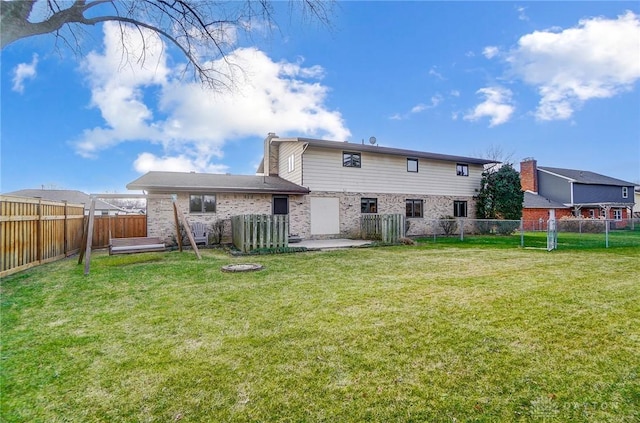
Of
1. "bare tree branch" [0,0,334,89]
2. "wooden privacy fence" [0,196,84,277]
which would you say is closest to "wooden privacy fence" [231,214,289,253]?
"bare tree branch" [0,0,334,89]

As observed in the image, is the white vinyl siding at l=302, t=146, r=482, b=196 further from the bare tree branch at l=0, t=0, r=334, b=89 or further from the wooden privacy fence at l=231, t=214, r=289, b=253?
the bare tree branch at l=0, t=0, r=334, b=89

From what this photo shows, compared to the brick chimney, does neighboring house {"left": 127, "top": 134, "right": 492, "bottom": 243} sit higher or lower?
lower

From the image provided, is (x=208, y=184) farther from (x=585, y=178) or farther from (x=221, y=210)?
(x=585, y=178)

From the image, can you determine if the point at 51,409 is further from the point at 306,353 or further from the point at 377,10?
the point at 377,10

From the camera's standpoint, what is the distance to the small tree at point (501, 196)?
19.0 metres

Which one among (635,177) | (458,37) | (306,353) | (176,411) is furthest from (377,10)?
(635,177)

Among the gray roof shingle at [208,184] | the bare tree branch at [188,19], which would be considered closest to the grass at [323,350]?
the bare tree branch at [188,19]


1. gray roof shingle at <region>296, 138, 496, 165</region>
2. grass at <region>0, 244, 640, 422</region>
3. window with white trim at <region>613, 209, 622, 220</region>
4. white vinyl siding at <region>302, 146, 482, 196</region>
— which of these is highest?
gray roof shingle at <region>296, 138, 496, 165</region>

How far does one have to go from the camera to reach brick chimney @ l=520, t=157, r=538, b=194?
99.8 ft

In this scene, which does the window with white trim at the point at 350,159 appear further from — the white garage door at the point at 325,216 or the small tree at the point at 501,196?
the small tree at the point at 501,196

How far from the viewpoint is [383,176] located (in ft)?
55.3

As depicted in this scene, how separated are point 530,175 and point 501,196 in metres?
15.7

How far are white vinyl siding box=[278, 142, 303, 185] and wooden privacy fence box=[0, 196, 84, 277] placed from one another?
899cm

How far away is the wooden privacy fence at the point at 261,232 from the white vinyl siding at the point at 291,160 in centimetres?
467
